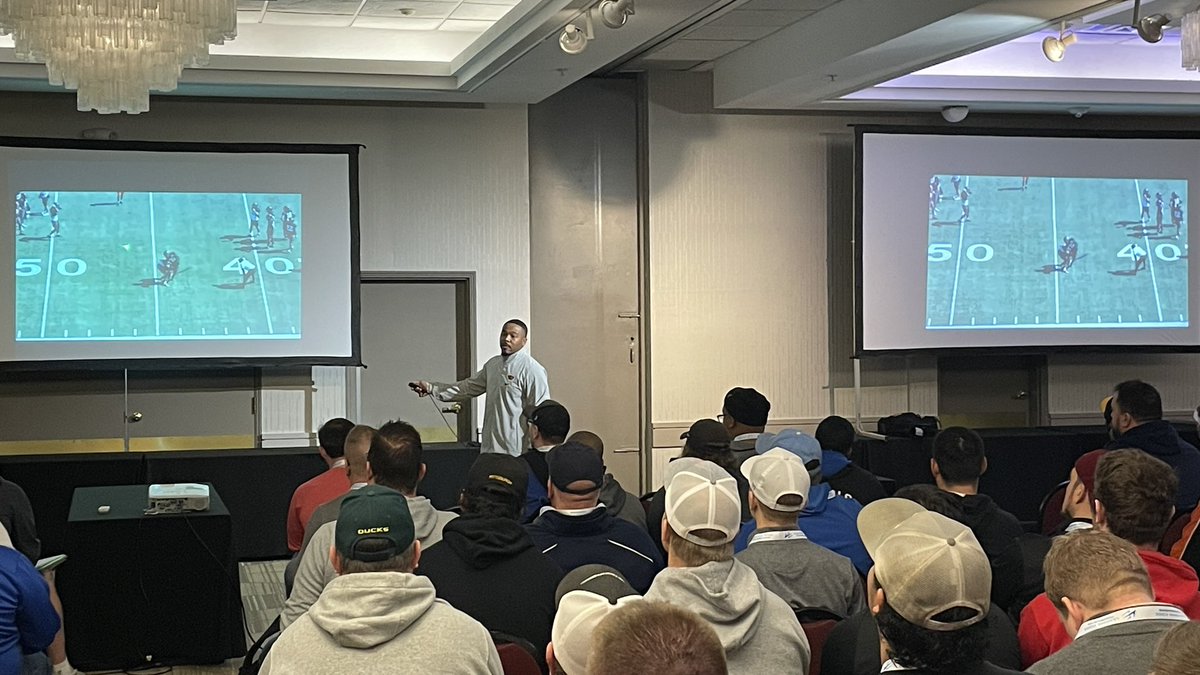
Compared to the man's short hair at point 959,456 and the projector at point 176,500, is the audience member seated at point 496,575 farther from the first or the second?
the projector at point 176,500

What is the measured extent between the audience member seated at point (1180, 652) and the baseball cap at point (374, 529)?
1.46 meters

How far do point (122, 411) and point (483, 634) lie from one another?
7.14 m

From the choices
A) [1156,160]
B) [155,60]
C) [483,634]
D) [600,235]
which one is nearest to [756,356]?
[600,235]

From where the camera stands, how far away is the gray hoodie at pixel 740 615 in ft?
8.64

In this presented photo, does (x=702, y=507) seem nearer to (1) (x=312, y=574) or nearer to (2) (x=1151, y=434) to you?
(1) (x=312, y=574)

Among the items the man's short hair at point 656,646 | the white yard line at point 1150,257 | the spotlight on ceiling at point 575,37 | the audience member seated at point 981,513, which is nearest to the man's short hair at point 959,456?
the audience member seated at point 981,513

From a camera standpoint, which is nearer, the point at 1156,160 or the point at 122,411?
the point at 122,411

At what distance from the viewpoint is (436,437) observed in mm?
9766

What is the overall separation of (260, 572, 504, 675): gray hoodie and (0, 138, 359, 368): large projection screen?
6.73m

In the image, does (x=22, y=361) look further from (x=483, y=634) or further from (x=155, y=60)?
(x=483, y=634)

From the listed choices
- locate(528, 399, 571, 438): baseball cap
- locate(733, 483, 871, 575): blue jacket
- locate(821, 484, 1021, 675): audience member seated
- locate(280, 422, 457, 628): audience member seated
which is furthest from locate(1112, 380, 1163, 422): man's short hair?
locate(280, 422, 457, 628): audience member seated

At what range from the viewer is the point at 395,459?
424 cm

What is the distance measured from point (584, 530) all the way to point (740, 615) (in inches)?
49.6

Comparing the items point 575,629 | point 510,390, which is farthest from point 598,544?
point 510,390
